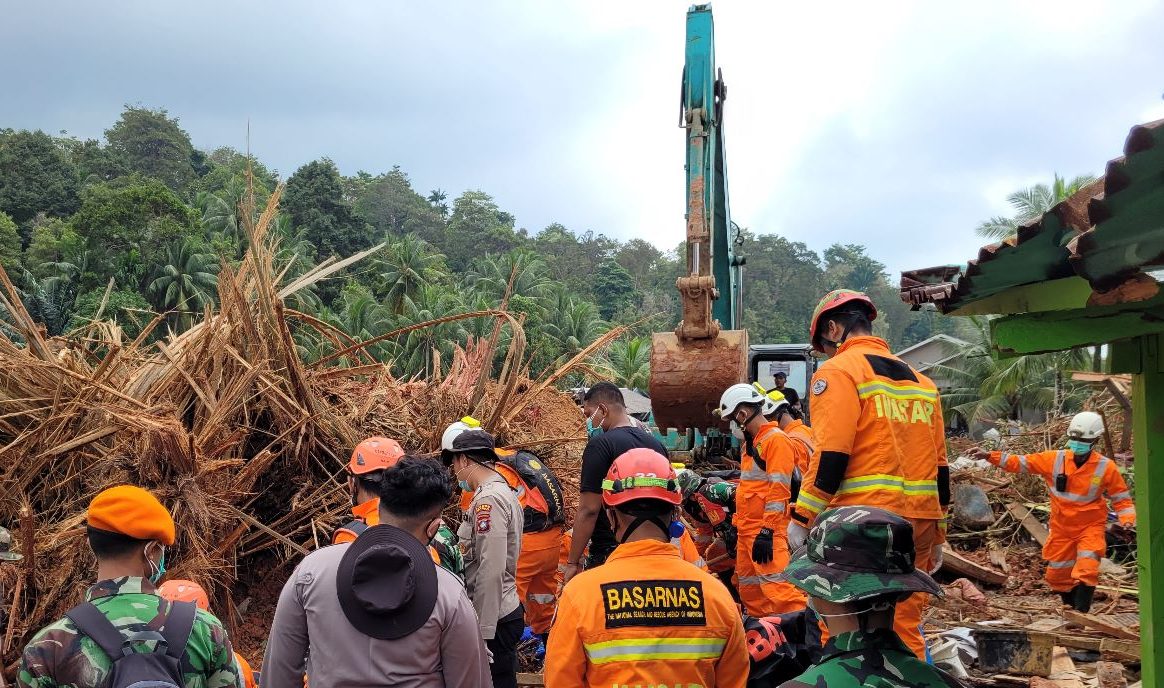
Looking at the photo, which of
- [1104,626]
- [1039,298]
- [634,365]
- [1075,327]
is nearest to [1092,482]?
[1104,626]

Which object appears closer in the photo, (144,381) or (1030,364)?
(144,381)

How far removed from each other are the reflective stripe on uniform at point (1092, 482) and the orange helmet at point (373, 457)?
657 centimetres

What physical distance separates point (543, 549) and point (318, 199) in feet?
149

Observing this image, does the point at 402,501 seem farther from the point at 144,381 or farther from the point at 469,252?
the point at 469,252

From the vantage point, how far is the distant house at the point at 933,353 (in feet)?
94.9

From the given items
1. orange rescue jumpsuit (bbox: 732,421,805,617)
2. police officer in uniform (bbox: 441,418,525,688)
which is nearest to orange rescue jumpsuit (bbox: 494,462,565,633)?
police officer in uniform (bbox: 441,418,525,688)

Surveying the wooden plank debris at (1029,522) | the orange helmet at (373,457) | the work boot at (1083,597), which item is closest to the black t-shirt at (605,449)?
the orange helmet at (373,457)

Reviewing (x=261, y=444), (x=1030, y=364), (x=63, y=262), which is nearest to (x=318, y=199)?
(x=63, y=262)

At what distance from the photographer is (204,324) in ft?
20.6

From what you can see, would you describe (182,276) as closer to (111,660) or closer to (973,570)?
(973,570)

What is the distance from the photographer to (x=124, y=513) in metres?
A: 2.46

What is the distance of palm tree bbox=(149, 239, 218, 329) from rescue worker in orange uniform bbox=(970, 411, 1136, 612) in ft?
106

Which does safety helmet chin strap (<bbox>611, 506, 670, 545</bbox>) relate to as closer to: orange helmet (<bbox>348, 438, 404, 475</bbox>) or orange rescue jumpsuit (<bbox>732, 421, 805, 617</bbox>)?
orange helmet (<bbox>348, 438, 404, 475</bbox>)

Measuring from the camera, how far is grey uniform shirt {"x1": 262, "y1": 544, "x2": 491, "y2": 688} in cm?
258
